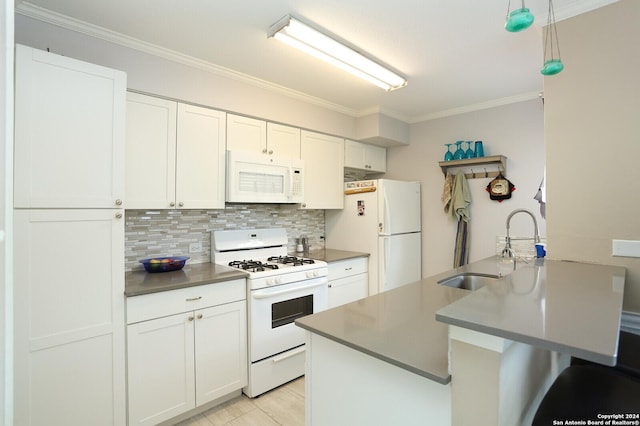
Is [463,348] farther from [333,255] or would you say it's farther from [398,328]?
[333,255]

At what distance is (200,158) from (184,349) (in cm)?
140

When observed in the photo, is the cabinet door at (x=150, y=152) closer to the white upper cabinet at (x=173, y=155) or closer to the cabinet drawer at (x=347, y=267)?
the white upper cabinet at (x=173, y=155)

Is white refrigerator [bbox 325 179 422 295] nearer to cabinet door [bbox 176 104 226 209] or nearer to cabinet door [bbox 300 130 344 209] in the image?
cabinet door [bbox 300 130 344 209]

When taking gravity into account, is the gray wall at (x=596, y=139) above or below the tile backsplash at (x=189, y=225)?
above

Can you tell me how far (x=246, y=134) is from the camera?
8.80ft

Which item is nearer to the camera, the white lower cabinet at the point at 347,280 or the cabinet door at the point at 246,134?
the cabinet door at the point at 246,134

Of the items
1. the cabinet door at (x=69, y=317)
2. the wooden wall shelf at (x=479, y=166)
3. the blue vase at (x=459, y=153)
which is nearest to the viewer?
the cabinet door at (x=69, y=317)

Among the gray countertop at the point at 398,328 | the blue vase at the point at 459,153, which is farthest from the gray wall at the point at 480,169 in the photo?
the gray countertop at the point at 398,328

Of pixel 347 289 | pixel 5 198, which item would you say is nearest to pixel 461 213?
pixel 347 289

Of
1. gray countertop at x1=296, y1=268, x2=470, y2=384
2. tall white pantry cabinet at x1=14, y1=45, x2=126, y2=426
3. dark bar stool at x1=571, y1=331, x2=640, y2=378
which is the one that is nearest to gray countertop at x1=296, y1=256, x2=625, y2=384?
gray countertop at x1=296, y1=268, x2=470, y2=384

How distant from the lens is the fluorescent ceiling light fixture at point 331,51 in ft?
6.17

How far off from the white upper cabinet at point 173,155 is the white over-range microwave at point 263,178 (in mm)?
100

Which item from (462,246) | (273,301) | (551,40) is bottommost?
(273,301)

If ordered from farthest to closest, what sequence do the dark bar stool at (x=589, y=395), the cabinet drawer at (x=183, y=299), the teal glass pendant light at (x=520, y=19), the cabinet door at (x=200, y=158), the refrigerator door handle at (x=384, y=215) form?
the refrigerator door handle at (x=384, y=215), the cabinet door at (x=200, y=158), the cabinet drawer at (x=183, y=299), the teal glass pendant light at (x=520, y=19), the dark bar stool at (x=589, y=395)
